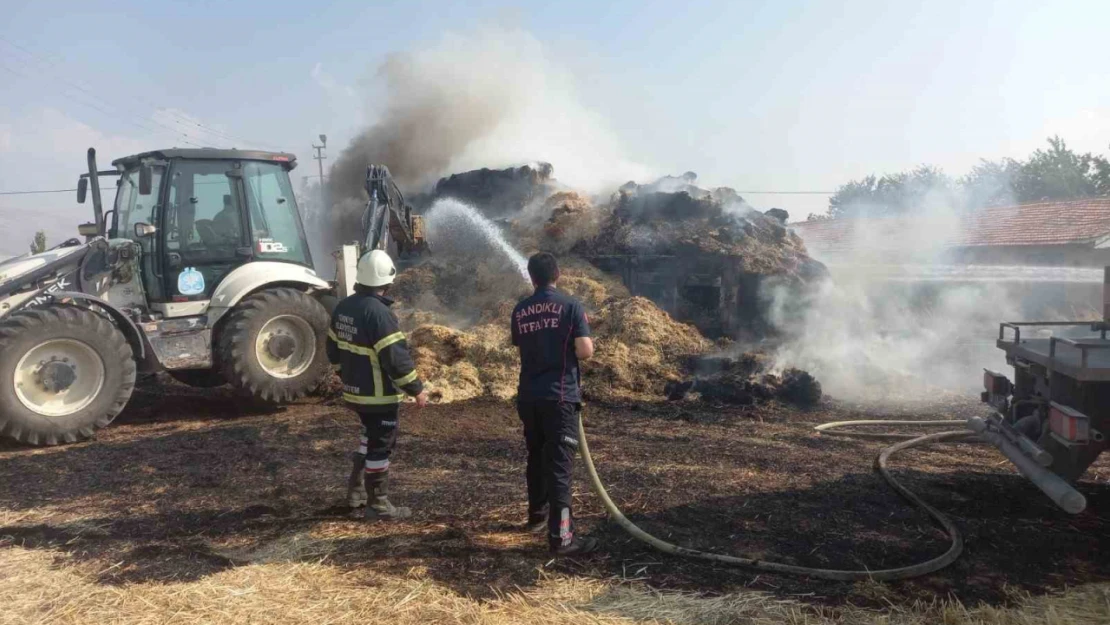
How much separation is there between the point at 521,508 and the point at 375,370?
1409mm

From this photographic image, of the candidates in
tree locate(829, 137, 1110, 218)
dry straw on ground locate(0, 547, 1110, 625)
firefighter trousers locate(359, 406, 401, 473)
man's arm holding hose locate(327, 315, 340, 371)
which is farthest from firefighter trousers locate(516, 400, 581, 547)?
tree locate(829, 137, 1110, 218)

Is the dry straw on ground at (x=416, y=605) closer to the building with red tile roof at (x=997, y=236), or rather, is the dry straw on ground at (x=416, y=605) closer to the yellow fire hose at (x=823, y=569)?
the yellow fire hose at (x=823, y=569)

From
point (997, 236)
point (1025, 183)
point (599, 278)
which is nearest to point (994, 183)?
point (1025, 183)

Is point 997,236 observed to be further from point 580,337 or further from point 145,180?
point 145,180

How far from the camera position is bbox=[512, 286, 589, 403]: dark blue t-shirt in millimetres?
4477

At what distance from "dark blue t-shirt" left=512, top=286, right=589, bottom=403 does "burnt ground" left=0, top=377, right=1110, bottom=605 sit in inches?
37.0

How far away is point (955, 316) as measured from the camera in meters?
13.9

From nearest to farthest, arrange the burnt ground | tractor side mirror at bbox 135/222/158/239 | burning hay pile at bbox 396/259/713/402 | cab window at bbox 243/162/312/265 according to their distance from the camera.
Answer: the burnt ground, tractor side mirror at bbox 135/222/158/239, cab window at bbox 243/162/312/265, burning hay pile at bbox 396/259/713/402

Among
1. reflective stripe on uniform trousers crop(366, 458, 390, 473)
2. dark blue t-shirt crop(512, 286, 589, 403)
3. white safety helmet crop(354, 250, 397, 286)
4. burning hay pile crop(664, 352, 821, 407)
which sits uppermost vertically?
white safety helmet crop(354, 250, 397, 286)

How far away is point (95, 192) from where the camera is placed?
321 inches

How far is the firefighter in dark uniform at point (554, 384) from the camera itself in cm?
437

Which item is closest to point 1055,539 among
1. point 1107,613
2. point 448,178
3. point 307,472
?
point 1107,613

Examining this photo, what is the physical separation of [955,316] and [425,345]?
9.97 meters

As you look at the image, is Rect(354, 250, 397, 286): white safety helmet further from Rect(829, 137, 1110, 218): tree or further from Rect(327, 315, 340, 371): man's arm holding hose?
Rect(829, 137, 1110, 218): tree
